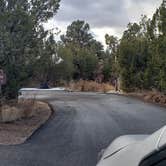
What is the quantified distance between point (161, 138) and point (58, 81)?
6586 cm

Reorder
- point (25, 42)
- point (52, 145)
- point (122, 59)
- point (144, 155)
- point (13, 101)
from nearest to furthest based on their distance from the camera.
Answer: point (144, 155)
point (52, 145)
point (25, 42)
point (13, 101)
point (122, 59)

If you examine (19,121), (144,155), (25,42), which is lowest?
(19,121)

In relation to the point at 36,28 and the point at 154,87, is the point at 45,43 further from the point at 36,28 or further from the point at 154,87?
the point at 154,87

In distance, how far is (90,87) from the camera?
58.5 metres

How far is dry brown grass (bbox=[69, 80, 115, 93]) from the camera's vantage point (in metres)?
57.0

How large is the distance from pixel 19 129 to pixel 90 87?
41.8 meters

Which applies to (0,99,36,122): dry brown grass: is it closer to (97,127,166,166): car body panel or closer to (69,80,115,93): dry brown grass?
(97,127,166,166): car body panel

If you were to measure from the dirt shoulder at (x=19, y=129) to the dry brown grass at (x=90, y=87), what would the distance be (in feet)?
116

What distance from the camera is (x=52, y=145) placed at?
12938 mm

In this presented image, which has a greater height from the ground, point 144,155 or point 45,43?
point 45,43

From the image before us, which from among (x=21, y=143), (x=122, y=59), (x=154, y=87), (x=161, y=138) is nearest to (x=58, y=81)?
(x=122, y=59)

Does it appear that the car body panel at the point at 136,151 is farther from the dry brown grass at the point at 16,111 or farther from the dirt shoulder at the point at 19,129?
the dry brown grass at the point at 16,111

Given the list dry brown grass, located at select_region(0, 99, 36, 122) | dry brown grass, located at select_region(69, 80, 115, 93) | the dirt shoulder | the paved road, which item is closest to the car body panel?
the paved road

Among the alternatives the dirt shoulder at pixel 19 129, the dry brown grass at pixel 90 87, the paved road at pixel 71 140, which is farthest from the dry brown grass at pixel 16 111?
the dry brown grass at pixel 90 87
